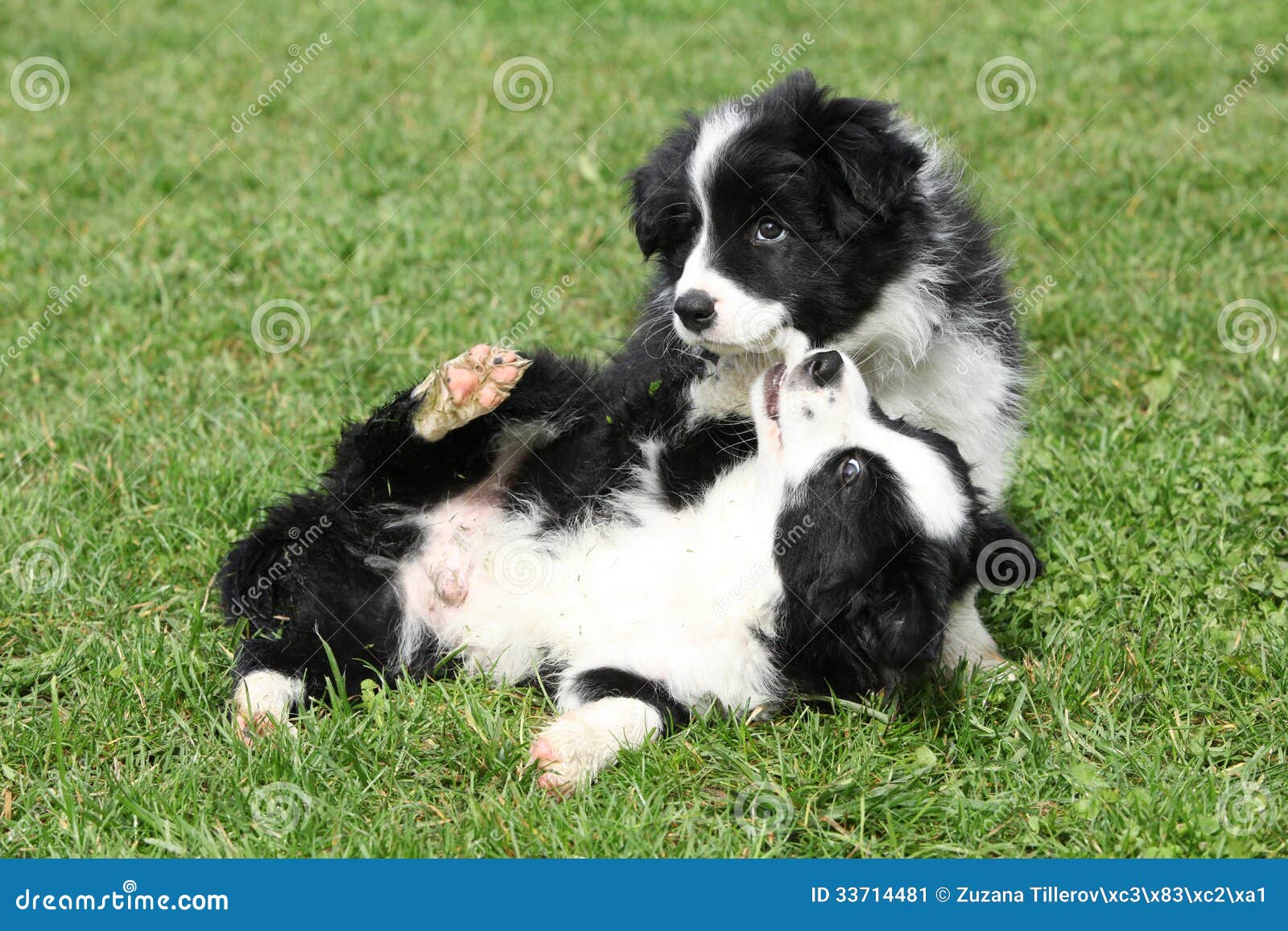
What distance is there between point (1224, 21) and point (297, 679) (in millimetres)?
7831

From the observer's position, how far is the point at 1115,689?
3098 millimetres

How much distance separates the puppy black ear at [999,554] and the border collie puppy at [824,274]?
0.31 ft

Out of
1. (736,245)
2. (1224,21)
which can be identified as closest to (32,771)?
(736,245)

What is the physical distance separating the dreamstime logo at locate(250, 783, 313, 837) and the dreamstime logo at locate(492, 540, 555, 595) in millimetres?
857

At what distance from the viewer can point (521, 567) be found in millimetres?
3342

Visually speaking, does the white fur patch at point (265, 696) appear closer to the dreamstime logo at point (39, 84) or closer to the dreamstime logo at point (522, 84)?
the dreamstime logo at point (522, 84)

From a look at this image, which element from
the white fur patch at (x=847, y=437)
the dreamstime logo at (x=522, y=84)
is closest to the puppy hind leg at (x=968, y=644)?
the white fur patch at (x=847, y=437)

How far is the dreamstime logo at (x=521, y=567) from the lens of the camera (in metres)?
3.30

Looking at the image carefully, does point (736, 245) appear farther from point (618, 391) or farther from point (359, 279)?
point (359, 279)
